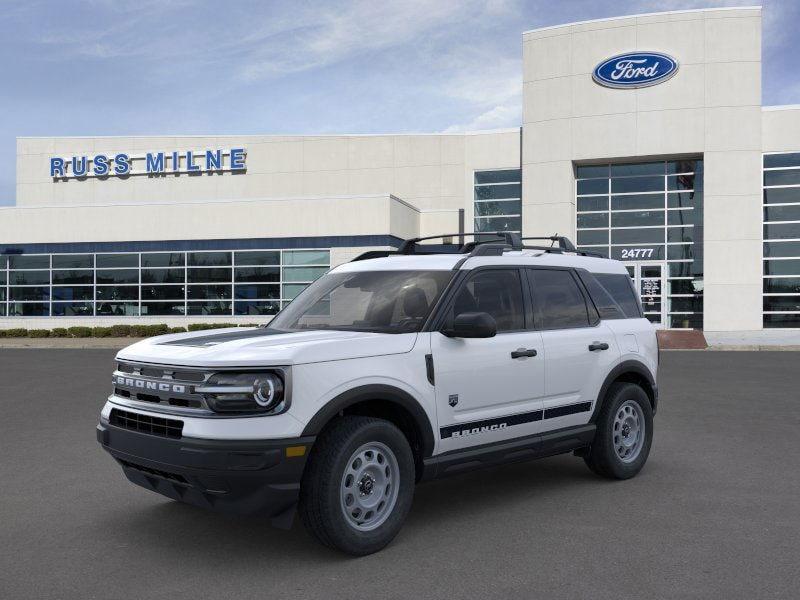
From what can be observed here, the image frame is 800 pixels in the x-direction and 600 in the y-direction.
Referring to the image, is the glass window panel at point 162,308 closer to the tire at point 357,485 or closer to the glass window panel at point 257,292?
the glass window panel at point 257,292

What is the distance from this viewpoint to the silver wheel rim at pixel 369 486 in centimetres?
500

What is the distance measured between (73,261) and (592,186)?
2435 centimetres

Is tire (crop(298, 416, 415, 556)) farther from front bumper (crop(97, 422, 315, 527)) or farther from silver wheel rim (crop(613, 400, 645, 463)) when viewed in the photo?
silver wheel rim (crop(613, 400, 645, 463))

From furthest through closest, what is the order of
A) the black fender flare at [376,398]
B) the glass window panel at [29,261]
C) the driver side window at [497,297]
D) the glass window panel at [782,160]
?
the glass window panel at [29,261] < the glass window panel at [782,160] < the driver side window at [497,297] < the black fender flare at [376,398]

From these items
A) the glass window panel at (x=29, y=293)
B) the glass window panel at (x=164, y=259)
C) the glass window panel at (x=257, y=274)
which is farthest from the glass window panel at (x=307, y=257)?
the glass window panel at (x=29, y=293)

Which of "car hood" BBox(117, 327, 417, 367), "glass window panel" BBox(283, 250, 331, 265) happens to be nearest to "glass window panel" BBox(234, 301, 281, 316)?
"glass window panel" BBox(283, 250, 331, 265)

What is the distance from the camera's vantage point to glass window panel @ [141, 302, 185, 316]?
3728 centimetres

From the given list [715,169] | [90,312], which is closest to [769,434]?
[715,169]

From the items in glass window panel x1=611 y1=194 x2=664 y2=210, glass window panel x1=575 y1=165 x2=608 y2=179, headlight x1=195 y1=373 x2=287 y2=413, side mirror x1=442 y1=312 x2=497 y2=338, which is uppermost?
glass window panel x1=575 y1=165 x2=608 y2=179

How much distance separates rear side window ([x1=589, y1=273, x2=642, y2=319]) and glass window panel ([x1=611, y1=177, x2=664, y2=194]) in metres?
28.6

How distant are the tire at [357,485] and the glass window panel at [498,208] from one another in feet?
110

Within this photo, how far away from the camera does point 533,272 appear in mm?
6613

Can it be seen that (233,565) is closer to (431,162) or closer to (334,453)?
A: (334,453)

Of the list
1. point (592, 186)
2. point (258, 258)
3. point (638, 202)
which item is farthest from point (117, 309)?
point (638, 202)
